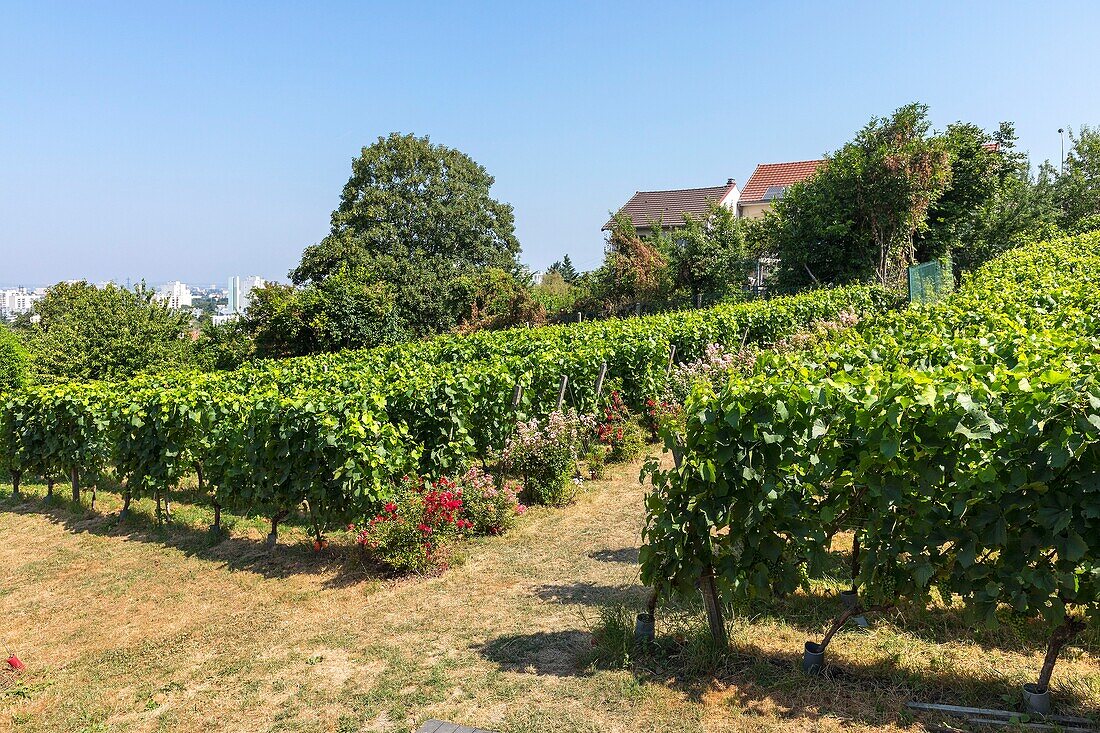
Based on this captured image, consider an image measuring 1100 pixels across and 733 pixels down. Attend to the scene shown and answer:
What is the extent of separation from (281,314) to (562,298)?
16.2 m

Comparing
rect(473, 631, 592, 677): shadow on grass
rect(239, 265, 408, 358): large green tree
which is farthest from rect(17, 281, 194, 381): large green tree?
rect(473, 631, 592, 677): shadow on grass

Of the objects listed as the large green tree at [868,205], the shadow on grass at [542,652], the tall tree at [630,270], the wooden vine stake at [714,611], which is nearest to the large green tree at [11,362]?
the tall tree at [630,270]

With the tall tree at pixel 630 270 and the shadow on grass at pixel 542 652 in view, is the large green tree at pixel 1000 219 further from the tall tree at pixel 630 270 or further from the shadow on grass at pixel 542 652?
the shadow on grass at pixel 542 652

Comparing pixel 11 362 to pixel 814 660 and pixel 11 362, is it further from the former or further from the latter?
pixel 814 660

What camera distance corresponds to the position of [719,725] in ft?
13.0

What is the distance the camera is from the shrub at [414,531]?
6.95 m

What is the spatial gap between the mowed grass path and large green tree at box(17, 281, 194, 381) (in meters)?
18.6

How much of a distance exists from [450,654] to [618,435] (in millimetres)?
6641

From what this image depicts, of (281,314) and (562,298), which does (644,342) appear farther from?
(562,298)

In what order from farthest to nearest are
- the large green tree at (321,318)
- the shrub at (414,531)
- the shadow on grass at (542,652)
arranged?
the large green tree at (321,318) < the shrub at (414,531) < the shadow on grass at (542,652)

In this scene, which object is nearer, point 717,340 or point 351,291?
point 717,340

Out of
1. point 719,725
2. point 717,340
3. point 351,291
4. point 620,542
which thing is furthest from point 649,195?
point 719,725

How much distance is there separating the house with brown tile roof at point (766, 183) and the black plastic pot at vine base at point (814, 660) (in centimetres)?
4881

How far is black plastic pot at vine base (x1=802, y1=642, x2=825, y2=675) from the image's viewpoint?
14.1ft
